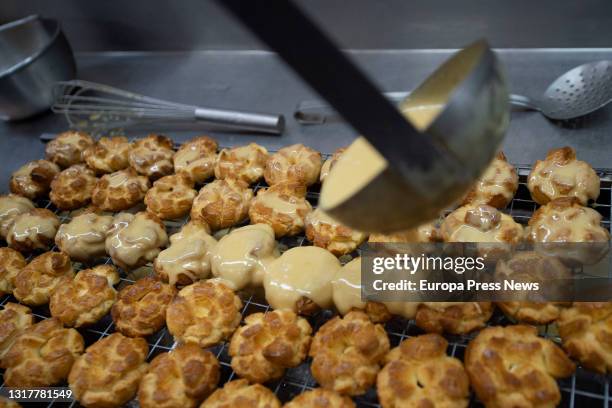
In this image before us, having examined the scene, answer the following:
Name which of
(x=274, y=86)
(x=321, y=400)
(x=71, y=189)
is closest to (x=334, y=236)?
(x=321, y=400)

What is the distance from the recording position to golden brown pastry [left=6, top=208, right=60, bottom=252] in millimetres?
2697

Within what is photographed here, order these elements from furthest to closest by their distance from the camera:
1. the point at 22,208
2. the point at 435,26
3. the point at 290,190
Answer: the point at 435,26, the point at 22,208, the point at 290,190

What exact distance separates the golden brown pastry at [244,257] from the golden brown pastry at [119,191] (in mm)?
702

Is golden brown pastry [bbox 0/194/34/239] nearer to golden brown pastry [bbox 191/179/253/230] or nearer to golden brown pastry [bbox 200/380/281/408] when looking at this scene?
golden brown pastry [bbox 191/179/253/230]

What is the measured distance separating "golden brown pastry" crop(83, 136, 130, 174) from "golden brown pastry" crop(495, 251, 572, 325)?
2090 millimetres

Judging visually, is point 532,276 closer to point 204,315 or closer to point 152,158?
point 204,315

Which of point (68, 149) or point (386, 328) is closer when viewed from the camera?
point (386, 328)

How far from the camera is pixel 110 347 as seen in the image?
2125 mm

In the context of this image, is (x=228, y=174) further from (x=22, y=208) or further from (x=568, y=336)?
(x=568, y=336)

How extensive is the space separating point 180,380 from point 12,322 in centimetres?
89

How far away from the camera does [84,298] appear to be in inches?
91.9

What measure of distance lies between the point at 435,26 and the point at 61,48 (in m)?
2.50

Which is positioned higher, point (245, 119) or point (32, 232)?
point (245, 119)

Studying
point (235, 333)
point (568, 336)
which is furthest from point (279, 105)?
point (568, 336)
